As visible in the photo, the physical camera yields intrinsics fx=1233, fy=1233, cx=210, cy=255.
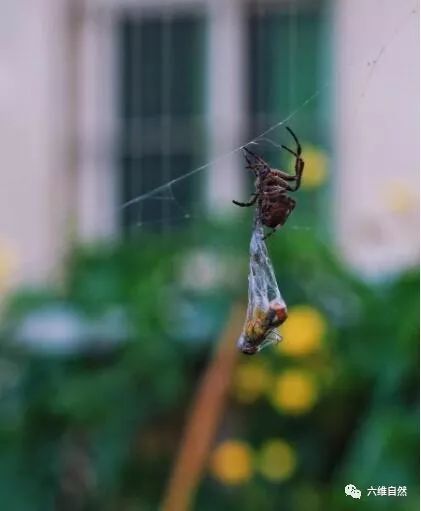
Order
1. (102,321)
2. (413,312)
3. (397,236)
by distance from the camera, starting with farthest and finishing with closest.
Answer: (397,236), (102,321), (413,312)

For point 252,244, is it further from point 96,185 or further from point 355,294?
point 96,185

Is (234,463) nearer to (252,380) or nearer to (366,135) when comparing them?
(252,380)

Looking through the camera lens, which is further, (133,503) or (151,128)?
(151,128)

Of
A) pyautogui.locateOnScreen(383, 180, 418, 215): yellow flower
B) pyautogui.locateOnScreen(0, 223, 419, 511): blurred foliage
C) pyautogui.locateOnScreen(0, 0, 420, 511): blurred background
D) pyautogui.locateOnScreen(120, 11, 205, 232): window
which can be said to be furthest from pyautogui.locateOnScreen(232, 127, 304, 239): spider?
pyautogui.locateOnScreen(120, 11, 205, 232): window

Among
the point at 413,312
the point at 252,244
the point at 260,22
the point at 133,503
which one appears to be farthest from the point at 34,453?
the point at 260,22

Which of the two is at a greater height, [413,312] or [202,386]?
[413,312]
